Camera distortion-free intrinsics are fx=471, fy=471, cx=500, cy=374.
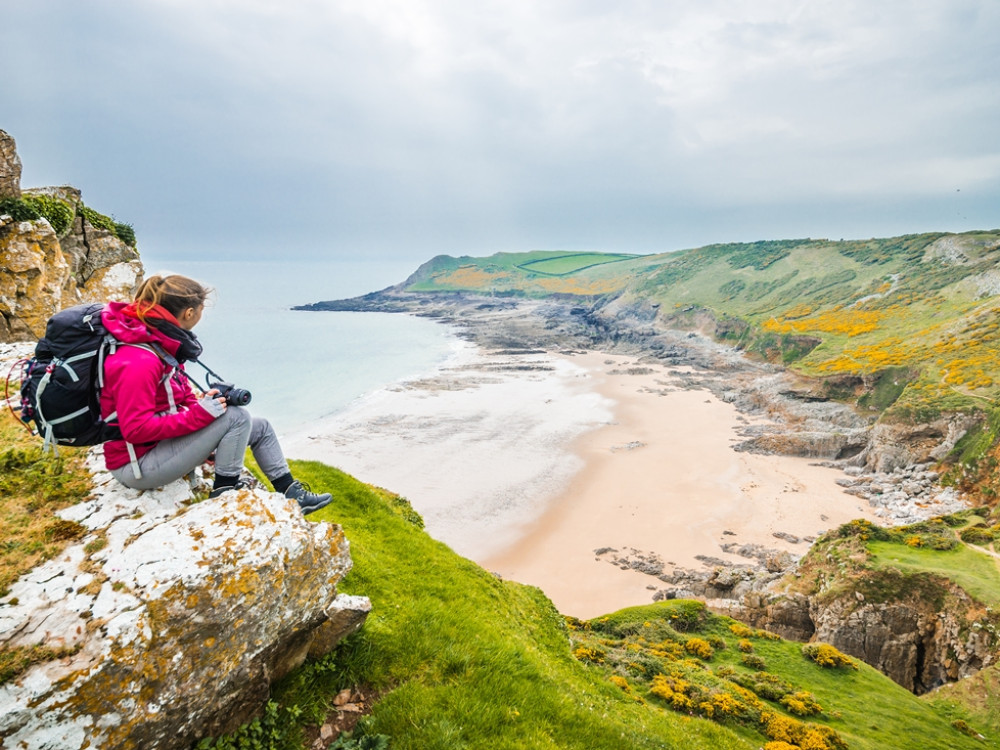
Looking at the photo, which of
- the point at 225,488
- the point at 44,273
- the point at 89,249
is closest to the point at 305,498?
the point at 225,488

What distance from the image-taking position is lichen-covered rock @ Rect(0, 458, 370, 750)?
345cm

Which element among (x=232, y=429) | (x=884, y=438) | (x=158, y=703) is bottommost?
(x=884, y=438)

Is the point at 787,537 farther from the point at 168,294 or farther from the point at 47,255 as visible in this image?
the point at 47,255

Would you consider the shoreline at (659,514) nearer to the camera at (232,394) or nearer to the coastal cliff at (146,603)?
the coastal cliff at (146,603)

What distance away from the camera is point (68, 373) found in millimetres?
4406

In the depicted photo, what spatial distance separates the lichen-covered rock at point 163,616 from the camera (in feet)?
11.3

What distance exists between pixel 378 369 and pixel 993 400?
7195cm

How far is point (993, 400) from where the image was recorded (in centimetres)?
3412

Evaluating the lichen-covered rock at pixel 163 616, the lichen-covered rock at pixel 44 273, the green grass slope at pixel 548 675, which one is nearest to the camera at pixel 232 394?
the lichen-covered rock at pixel 163 616

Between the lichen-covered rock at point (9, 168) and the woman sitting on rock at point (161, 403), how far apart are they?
13.3 m

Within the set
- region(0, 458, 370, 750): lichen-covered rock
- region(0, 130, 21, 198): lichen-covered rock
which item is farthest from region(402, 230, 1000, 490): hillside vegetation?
region(0, 130, 21, 198): lichen-covered rock

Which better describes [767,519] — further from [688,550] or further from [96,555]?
[96,555]

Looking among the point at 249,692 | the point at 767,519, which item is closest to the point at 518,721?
the point at 249,692

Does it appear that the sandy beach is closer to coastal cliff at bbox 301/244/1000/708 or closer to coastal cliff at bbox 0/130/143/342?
coastal cliff at bbox 301/244/1000/708
